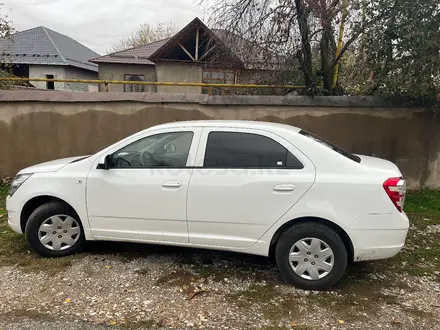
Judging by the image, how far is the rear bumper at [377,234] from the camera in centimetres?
322

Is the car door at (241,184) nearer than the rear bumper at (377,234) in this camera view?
No

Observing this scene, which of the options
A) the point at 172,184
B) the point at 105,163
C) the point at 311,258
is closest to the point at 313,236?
the point at 311,258

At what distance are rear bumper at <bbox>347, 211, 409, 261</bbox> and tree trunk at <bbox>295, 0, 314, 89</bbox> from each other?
154 inches

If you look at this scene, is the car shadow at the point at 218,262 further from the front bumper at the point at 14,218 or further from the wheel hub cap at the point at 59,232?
the front bumper at the point at 14,218

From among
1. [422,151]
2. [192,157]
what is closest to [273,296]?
[192,157]

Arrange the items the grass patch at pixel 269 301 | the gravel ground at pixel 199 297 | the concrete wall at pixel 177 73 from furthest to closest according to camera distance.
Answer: the concrete wall at pixel 177 73 < the grass patch at pixel 269 301 < the gravel ground at pixel 199 297

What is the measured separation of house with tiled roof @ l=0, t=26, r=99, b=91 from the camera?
2350 cm

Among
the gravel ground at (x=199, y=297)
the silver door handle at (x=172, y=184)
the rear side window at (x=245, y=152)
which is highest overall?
the rear side window at (x=245, y=152)

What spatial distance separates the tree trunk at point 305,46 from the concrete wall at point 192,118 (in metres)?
0.64

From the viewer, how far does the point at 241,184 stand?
3.43 meters

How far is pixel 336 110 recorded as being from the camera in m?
6.54

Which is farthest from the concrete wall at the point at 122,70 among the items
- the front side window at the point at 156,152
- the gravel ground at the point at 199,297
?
the gravel ground at the point at 199,297

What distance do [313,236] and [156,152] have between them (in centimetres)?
182

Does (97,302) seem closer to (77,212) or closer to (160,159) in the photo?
(77,212)
